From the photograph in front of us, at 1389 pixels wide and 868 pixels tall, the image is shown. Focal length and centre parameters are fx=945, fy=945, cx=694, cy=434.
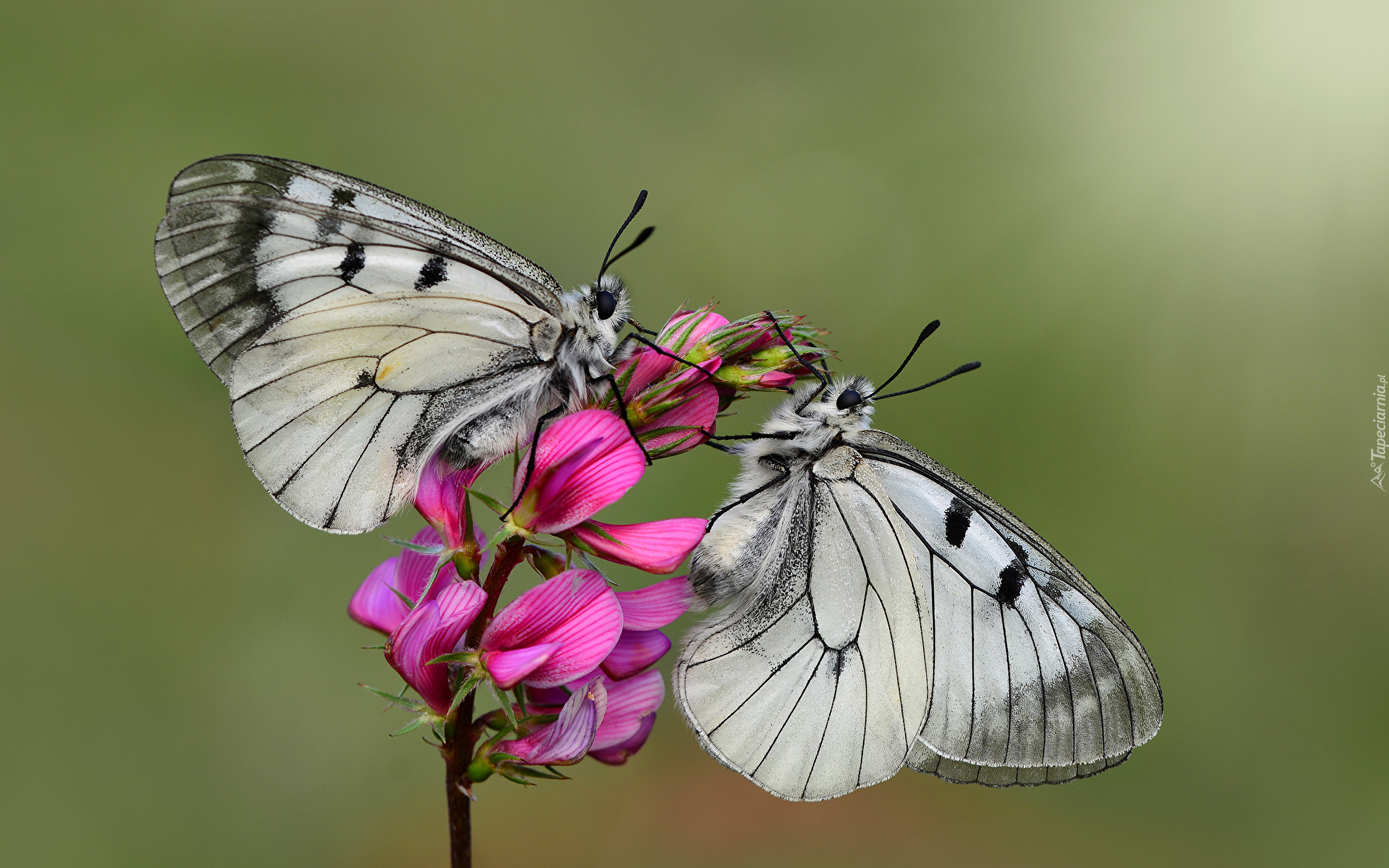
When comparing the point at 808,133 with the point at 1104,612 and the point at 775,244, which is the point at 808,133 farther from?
the point at 1104,612

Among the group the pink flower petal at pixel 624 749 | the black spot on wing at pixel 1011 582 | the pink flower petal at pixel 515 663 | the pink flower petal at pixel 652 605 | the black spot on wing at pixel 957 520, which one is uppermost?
the black spot on wing at pixel 957 520

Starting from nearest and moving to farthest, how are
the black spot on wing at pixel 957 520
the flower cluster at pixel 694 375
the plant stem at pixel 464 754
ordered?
the plant stem at pixel 464 754 → the flower cluster at pixel 694 375 → the black spot on wing at pixel 957 520

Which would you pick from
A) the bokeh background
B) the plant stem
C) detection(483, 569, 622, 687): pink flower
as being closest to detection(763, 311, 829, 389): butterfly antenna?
detection(483, 569, 622, 687): pink flower

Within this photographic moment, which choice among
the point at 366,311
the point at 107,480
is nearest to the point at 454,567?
the point at 366,311

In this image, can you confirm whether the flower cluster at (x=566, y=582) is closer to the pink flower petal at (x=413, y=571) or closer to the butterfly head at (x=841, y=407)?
the pink flower petal at (x=413, y=571)

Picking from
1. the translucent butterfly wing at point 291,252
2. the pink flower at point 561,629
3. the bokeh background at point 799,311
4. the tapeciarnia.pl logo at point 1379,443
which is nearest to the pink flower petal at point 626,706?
the pink flower at point 561,629

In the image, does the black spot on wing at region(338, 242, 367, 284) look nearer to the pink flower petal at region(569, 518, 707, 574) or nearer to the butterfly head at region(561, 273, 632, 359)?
the butterfly head at region(561, 273, 632, 359)

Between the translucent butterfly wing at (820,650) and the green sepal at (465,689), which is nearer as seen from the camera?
the green sepal at (465,689)
